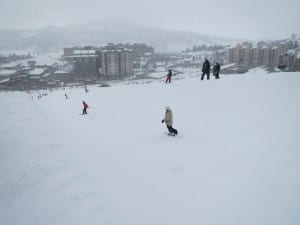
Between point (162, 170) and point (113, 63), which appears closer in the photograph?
point (162, 170)

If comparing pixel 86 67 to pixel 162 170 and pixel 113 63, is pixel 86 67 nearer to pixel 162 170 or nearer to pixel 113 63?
pixel 113 63

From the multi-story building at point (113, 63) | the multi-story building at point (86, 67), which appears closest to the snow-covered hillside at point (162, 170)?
the multi-story building at point (113, 63)

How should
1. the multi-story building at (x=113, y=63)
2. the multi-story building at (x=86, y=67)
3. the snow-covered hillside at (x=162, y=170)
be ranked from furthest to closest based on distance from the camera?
1. the multi-story building at (x=86, y=67)
2. the multi-story building at (x=113, y=63)
3. the snow-covered hillside at (x=162, y=170)

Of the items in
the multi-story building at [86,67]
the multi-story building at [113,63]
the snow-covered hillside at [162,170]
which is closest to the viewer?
the snow-covered hillside at [162,170]

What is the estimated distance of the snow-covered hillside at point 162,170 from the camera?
454 centimetres

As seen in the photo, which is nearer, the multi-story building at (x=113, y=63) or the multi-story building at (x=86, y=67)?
the multi-story building at (x=113, y=63)

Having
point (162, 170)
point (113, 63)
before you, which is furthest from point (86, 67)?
point (162, 170)

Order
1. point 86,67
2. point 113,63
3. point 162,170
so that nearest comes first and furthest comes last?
point 162,170, point 113,63, point 86,67

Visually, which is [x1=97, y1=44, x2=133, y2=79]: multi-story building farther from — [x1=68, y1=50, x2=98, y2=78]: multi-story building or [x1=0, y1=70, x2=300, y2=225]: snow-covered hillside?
[x1=0, y1=70, x2=300, y2=225]: snow-covered hillside

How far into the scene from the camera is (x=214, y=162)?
6.33 meters

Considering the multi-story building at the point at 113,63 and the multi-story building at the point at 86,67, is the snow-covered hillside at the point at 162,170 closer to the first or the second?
the multi-story building at the point at 113,63

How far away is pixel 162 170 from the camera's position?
6.32 metres

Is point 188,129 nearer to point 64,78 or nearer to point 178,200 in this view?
point 178,200

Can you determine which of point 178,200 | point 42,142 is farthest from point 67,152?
point 178,200
